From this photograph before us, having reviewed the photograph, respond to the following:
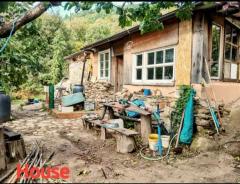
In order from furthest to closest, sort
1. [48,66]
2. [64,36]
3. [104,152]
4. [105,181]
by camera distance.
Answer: [64,36], [48,66], [104,152], [105,181]

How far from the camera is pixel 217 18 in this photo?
284 inches

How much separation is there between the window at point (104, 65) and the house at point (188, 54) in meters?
1.90

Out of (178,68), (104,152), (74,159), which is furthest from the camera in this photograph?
(178,68)

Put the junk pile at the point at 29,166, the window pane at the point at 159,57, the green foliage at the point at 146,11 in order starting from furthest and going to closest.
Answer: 1. the window pane at the point at 159,57
2. the green foliage at the point at 146,11
3. the junk pile at the point at 29,166

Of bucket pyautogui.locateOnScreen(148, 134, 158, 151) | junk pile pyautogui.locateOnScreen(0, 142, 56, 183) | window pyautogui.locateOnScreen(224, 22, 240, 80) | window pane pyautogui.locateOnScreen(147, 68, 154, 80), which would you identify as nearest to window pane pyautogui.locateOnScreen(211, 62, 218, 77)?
window pyautogui.locateOnScreen(224, 22, 240, 80)

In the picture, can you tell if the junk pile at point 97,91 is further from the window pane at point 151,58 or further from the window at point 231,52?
the window at point 231,52

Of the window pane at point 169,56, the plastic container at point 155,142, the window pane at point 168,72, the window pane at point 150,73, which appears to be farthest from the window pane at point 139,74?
the plastic container at point 155,142

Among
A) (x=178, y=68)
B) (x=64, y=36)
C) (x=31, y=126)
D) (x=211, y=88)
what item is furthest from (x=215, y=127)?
(x=64, y=36)

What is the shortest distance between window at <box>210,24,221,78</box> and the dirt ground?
3375 mm

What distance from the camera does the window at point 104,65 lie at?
1217 cm

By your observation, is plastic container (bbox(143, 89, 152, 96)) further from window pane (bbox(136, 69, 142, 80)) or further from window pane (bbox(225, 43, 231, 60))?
window pane (bbox(225, 43, 231, 60))

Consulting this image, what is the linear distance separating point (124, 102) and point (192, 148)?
2385mm

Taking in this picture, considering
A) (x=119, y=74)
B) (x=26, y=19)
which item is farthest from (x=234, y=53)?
(x=26, y=19)

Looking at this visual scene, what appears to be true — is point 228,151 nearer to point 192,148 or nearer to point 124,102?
point 192,148
